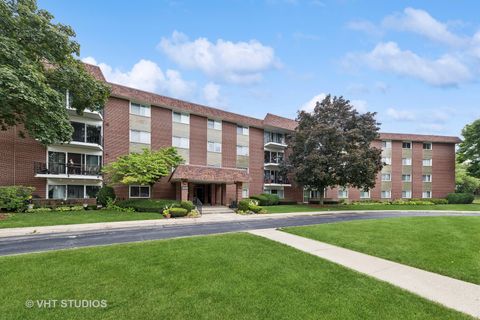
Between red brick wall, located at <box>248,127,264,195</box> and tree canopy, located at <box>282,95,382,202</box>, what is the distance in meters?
3.17

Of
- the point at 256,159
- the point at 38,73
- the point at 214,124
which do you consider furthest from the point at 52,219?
the point at 256,159

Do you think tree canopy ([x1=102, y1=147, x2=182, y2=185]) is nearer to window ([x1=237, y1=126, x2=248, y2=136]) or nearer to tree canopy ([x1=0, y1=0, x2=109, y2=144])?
tree canopy ([x1=0, y1=0, x2=109, y2=144])

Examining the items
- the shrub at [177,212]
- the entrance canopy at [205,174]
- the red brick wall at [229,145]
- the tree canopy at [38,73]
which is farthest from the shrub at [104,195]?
the red brick wall at [229,145]

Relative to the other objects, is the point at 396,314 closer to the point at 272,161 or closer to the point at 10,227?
the point at 10,227

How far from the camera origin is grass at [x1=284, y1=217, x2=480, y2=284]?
6938 millimetres

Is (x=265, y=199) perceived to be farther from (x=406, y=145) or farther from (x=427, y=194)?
(x=427, y=194)

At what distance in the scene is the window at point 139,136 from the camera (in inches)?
997

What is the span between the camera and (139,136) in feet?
84.1

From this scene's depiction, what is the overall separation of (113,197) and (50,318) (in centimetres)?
2029

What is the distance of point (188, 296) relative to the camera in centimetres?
479

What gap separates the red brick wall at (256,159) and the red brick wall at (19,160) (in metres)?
20.6

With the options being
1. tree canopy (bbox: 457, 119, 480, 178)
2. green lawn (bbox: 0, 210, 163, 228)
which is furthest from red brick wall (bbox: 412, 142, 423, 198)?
green lawn (bbox: 0, 210, 163, 228)

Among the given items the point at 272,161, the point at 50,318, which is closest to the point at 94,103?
the point at 50,318

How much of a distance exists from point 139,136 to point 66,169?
675 cm
